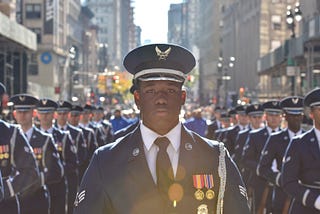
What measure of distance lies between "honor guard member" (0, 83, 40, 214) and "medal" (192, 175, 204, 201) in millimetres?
3213

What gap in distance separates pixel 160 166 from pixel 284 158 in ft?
11.5

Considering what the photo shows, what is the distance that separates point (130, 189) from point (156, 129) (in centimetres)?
38

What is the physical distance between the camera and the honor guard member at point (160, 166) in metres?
4.18

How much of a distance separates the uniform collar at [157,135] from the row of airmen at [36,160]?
100 inches

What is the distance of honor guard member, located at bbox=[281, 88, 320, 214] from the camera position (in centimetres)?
702

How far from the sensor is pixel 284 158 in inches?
294

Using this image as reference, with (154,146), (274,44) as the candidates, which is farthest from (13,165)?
(274,44)

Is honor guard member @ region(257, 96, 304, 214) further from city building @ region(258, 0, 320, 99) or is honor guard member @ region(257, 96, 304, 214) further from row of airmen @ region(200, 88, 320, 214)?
city building @ region(258, 0, 320, 99)

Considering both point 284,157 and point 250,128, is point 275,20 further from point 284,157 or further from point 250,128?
point 284,157

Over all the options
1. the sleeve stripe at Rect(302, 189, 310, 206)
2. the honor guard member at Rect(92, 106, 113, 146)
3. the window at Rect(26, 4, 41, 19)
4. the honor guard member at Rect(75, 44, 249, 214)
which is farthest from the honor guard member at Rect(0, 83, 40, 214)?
the window at Rect(26, 4, 41, 19)

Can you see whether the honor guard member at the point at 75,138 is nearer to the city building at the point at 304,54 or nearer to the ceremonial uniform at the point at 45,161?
the ceremonial uniform at the point at 45,161

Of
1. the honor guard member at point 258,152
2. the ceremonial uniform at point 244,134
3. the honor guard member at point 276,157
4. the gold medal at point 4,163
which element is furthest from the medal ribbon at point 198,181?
the ceremonial uniform at point 244,134

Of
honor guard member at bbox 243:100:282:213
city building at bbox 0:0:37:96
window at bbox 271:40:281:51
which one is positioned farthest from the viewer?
window at bbox 271:40:281:51

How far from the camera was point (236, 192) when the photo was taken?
13.8 ft
